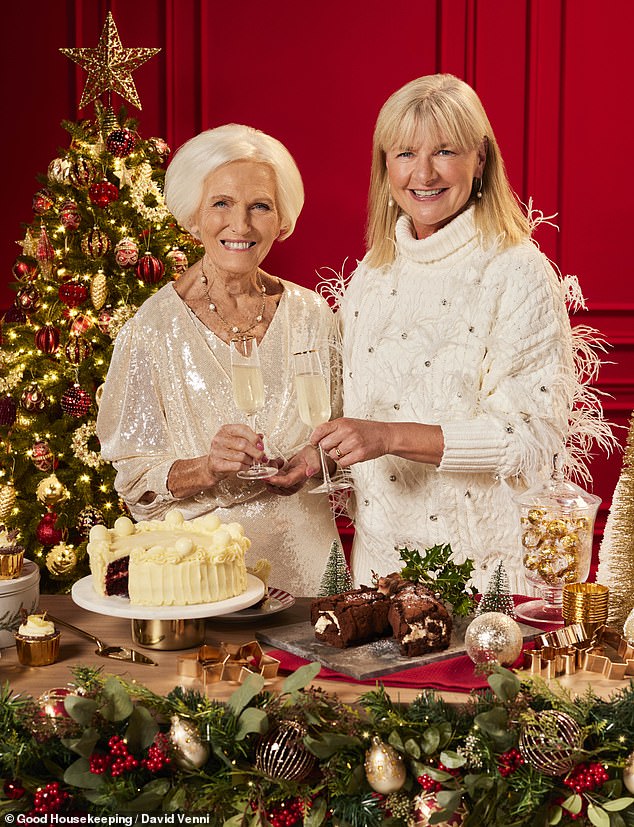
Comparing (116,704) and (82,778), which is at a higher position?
(116,704)

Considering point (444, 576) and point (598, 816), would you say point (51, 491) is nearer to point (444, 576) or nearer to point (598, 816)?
point (444, 576)

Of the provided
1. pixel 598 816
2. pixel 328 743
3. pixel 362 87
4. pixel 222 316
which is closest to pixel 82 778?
pixel 328 743

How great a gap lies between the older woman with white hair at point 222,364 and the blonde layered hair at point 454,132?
344mm

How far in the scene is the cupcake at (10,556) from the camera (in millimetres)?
1808

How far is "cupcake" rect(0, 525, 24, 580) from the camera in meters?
1.81

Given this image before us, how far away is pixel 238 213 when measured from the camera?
267 centimetres

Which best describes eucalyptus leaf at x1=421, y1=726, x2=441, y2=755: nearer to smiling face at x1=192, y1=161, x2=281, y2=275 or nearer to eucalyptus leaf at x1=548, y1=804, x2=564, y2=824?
eucalyptus leaf at x1=548, y1=804, x2=564, y2=824

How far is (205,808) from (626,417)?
3996 mm

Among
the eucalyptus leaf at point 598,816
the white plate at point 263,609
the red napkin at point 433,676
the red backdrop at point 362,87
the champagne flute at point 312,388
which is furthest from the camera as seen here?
the red backdrop at point 362,87

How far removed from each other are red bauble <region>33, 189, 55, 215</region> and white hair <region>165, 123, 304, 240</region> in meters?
1.70

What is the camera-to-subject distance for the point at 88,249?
4.15 metres

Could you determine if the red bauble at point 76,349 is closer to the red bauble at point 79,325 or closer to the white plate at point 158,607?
the red bauble at point 79,325

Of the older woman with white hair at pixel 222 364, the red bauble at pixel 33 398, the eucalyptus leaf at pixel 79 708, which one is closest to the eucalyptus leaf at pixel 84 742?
the eucalyptus leaf at pixel 79 708

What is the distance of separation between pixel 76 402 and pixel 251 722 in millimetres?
2855
